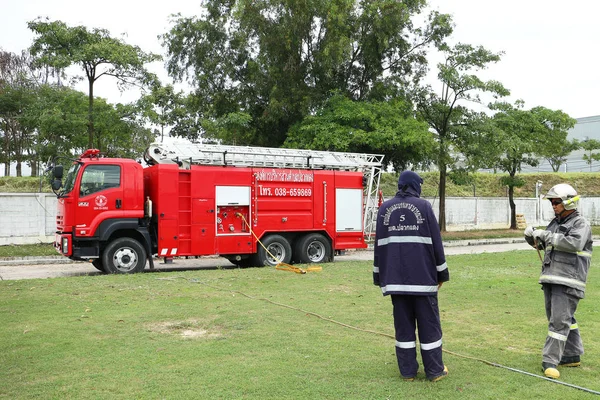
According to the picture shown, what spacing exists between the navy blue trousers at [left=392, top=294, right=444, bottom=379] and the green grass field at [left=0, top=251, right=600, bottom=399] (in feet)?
0.43

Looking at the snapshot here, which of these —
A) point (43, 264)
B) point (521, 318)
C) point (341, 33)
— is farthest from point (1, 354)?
point (341, 33)

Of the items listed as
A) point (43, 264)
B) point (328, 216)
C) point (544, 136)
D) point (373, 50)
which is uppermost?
point (373, 50)

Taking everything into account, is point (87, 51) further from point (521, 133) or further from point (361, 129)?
point (521, 133)

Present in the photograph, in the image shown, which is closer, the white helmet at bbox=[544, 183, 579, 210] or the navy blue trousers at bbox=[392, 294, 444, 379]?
the navy blue trousers at bbox=[392, 294, 444, 379]

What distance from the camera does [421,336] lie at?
205 inches

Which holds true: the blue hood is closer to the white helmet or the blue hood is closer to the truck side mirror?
the white helmet

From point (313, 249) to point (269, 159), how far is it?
9.34 ft

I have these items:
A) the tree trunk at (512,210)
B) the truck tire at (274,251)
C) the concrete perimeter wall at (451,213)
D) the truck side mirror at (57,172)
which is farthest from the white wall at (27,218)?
the tree trunk at (512,210)

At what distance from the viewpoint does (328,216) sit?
16391 mm

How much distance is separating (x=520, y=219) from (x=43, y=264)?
26.0m

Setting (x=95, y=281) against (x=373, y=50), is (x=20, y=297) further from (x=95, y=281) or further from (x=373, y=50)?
(x=373, y=50)

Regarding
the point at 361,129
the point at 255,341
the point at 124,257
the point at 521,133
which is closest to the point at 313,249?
the point at 124,257

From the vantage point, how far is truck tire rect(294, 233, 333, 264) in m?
15.9

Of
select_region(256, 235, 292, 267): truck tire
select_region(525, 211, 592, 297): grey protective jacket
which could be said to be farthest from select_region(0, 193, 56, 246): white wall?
select_region(525, 211, 592, 297): grey protective jacket
